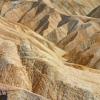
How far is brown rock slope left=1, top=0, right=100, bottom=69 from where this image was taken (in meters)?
55.8

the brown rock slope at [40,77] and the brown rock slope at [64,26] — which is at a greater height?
the brown rock slope at [64,26]

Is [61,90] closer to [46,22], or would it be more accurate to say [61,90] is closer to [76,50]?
[76,50]

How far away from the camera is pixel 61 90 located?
24938 mm

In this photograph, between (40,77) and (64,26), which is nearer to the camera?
(40,77)

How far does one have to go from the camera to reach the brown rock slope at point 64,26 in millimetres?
55781

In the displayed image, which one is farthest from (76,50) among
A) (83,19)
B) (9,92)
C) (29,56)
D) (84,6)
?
(84,6)

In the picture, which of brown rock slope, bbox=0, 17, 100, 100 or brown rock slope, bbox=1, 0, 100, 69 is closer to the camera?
brown rock slope, bbox=0, 17, 100, 100

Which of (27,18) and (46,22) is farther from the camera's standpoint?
(27,18)

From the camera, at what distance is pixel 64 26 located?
282 ft

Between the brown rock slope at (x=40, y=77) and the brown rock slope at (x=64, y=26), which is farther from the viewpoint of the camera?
the brown rock slope at (x=64, y=26)

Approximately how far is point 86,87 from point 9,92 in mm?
6506

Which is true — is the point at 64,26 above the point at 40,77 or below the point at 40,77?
above

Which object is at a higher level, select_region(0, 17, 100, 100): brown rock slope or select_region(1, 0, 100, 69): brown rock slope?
select_region(1, 0, 100, 69): brown rock slope

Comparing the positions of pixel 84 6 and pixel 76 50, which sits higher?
pixel 84 6
